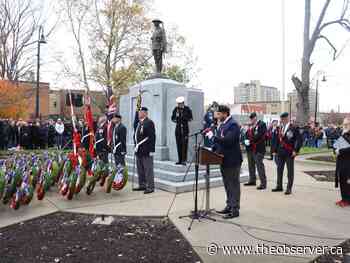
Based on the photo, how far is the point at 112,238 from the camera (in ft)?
15.5

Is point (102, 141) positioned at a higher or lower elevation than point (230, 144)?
lower

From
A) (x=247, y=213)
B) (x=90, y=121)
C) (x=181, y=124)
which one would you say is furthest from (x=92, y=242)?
(x=181, y=124)

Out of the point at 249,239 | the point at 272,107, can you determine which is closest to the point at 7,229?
the point at 249,239

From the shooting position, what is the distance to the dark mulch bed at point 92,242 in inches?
159

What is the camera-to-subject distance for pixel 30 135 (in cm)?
1723

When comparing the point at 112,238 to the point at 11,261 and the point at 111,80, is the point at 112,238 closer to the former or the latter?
the point at 11,261

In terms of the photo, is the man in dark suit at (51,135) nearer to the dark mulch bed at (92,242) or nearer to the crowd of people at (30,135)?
the crowd of people at (30,135)

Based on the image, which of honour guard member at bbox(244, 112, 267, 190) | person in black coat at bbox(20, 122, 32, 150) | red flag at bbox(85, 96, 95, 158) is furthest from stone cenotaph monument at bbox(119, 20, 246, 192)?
person in black coat at bbox(20, 122, 32, 150)

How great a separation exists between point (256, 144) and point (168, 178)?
2294 mm

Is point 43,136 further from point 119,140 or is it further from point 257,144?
point 257,144

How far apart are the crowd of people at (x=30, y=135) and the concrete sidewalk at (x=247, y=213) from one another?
10.2 meters

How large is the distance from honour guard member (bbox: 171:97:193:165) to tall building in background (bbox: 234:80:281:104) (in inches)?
2943

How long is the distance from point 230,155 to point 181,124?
322cm

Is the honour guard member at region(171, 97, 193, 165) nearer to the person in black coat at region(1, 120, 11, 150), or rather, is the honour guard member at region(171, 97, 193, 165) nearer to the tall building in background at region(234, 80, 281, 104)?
the person in black coat at region(1, 120, 11, 150)
